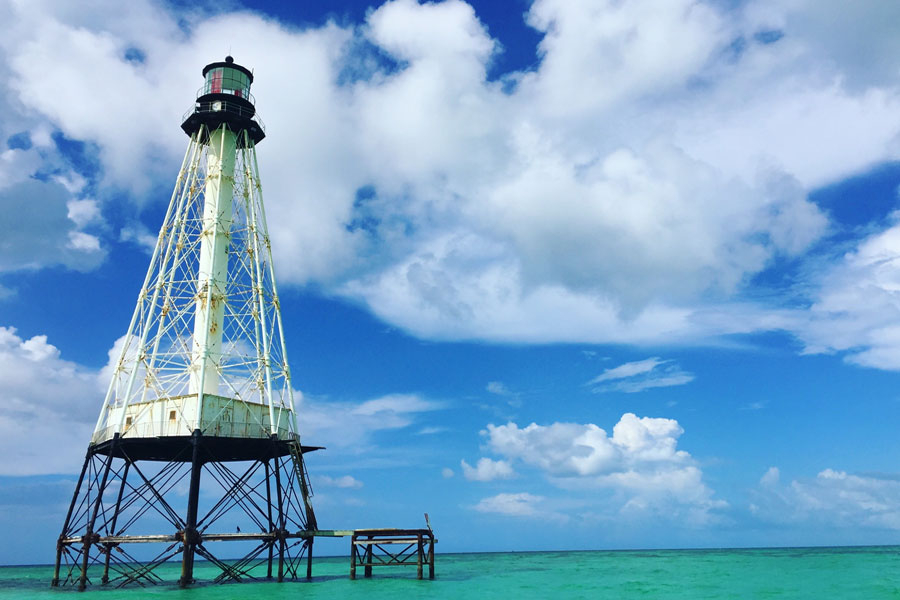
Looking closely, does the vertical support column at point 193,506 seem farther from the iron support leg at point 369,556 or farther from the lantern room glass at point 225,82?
the lantern room glass at point 225,82

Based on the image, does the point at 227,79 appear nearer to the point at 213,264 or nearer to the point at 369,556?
the point at 213,264

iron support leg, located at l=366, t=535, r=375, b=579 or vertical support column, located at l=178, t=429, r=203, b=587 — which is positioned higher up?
vertical support column, located at l=178, t=429, r=203, b=587

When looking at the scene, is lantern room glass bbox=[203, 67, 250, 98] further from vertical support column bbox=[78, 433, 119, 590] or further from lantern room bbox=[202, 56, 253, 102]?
vertical support column bbox=[78, 433, 119, 590]

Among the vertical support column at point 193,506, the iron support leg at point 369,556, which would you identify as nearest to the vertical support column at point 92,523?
the vertical support column at point 193,506

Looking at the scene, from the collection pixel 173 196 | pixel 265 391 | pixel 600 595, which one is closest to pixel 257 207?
pixel 173 196

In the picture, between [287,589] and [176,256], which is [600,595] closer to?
[287,589]

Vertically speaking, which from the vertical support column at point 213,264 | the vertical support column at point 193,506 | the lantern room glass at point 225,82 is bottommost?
the vertical support column at point 193,506

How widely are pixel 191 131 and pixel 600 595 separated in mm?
38190

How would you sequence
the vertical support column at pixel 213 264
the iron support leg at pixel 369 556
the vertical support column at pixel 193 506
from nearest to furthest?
the vertical support column at pixel 193 506 < the vertical support column at pixel 213 264 < the iron support leg at pixel 369 556

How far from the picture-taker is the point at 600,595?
1548 inches

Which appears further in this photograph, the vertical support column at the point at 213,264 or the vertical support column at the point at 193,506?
the vertical support column at the point at 213,264

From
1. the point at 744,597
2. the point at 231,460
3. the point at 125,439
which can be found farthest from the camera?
the point at 231,460

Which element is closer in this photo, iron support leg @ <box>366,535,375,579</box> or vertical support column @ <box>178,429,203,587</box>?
vertical support column @ <box>178,429,203,587</box>

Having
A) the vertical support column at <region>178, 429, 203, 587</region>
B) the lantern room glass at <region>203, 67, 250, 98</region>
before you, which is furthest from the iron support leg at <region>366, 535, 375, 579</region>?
the lantern room glass at <region>203, 67, 250, 98</region>
